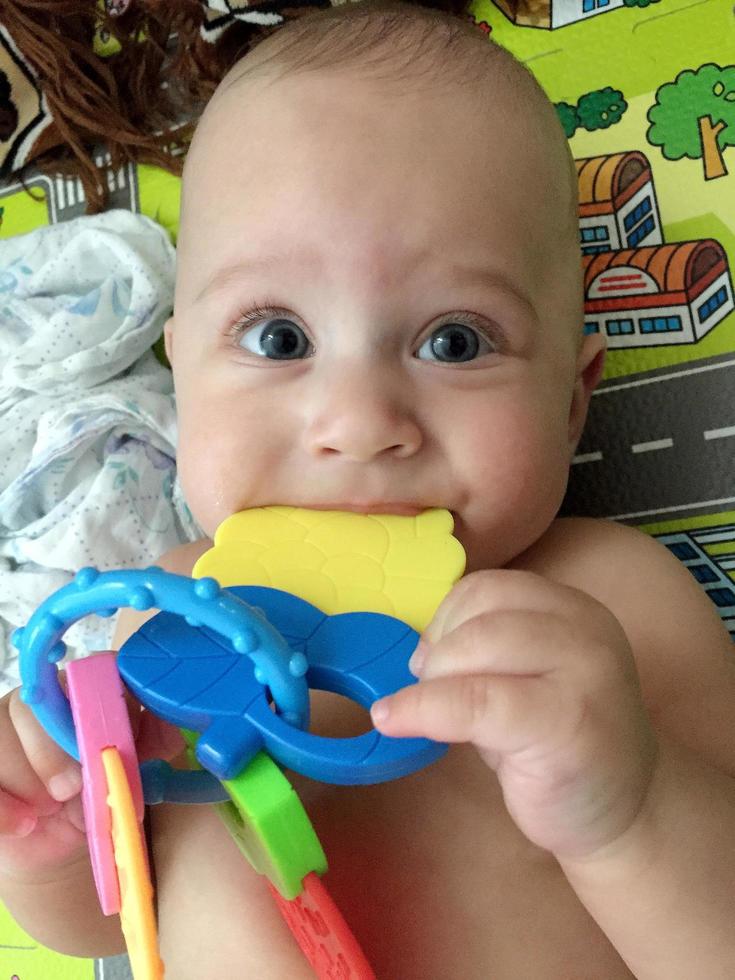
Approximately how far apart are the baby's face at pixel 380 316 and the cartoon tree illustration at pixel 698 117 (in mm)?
339

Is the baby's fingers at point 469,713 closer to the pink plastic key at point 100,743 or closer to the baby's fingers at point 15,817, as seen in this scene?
the pink plastic key at point 100,743

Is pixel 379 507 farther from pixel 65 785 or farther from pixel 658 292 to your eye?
pixel 658 292

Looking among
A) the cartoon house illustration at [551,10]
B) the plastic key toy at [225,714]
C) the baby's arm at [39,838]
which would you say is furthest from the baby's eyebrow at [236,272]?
the cartoon house illustration at [551,10]

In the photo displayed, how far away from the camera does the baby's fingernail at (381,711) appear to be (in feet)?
1.90

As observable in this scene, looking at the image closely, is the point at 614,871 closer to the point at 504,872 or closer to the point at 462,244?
the point at 504,872

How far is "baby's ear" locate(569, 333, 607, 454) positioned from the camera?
3.31 feet

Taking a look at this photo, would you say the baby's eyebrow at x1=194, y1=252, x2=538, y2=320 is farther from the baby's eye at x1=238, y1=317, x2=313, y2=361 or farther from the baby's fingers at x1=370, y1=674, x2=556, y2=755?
the baby's fingers at x1=370, y1=674, x2=556, y2=755

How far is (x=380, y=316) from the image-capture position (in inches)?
32.2

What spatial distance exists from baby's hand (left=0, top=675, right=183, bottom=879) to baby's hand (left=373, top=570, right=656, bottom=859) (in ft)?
0.78

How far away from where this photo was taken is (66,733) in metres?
0.64

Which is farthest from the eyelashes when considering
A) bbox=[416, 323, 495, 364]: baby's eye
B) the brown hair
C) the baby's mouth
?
the brown hair

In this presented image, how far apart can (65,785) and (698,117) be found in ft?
3.33

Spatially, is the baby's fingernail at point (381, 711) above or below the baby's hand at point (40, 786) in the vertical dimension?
above

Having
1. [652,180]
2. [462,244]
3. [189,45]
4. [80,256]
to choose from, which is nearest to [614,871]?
[462,244]
